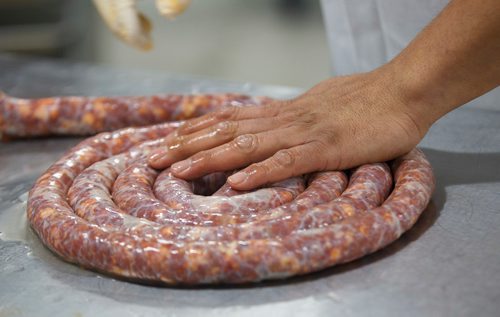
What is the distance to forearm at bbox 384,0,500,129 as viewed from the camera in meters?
2.14

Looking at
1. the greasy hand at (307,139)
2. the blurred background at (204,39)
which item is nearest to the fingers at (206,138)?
the greasy hand at (307,139)

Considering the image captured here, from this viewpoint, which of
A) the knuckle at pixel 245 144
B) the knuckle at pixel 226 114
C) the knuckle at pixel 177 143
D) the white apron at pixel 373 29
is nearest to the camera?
the knuckle at pixel 245 144

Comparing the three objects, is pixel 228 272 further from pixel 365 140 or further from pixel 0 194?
pixel 0 194

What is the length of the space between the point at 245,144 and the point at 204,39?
618 centimetres

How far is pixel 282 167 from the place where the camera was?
219cm

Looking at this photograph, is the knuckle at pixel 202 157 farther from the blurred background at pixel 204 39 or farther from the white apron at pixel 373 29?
the blurred background at pixel 204 39

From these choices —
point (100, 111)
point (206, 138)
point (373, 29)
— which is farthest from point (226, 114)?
point (373, 29)

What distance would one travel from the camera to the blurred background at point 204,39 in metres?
6.47

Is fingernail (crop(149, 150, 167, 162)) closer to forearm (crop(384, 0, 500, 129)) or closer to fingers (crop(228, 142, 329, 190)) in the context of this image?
fingers (crop(228, 142, 329, 190))

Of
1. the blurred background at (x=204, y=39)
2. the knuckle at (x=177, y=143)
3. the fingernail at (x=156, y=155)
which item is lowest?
the blurred background at (x=204, y=39)

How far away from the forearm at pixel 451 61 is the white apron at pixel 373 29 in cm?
80

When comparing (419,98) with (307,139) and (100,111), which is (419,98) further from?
(100,111)

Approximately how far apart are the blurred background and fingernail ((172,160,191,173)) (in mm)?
4069

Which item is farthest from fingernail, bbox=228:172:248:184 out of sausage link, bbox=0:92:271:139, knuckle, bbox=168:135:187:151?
sausage link, bbox=0:92:271:139
